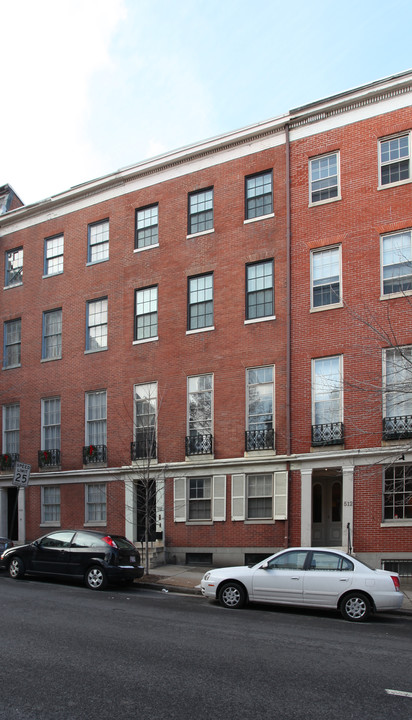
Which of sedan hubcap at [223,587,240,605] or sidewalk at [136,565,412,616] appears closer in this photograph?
sedan hubcap at [223,587,240,605]

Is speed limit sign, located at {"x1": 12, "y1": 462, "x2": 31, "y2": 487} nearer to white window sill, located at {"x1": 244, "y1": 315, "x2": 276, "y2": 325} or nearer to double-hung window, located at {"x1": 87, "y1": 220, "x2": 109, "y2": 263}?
white window sill, located at {"x1": 244, "y1": 315, "x2": 276, "y2": 325}

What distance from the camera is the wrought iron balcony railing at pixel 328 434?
19.7 metres

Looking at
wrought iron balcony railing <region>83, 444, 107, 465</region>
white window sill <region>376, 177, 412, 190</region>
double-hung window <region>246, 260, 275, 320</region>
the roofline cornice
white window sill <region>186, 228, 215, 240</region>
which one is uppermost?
the roofline cornice

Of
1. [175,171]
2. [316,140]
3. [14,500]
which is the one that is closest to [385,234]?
[316,140]

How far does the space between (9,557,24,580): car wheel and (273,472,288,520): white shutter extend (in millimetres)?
7447

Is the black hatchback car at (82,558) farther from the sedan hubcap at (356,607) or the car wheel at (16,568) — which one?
the sedan hubcap at (356,607)

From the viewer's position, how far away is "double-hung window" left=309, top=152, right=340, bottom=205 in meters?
21.3

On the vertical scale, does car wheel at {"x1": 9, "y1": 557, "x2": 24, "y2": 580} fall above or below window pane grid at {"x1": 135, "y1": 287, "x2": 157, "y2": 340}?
below

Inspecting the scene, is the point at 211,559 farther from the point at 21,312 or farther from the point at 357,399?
the point at 21,312

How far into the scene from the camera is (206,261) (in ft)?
76.7

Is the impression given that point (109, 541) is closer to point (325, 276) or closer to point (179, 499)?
point (179, 499)

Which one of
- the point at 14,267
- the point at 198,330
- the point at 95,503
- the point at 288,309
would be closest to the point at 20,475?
the point at 95,503

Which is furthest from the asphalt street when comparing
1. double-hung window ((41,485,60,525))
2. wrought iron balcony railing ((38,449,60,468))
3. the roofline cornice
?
the roofline cornice

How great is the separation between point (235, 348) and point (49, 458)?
29.9ft
